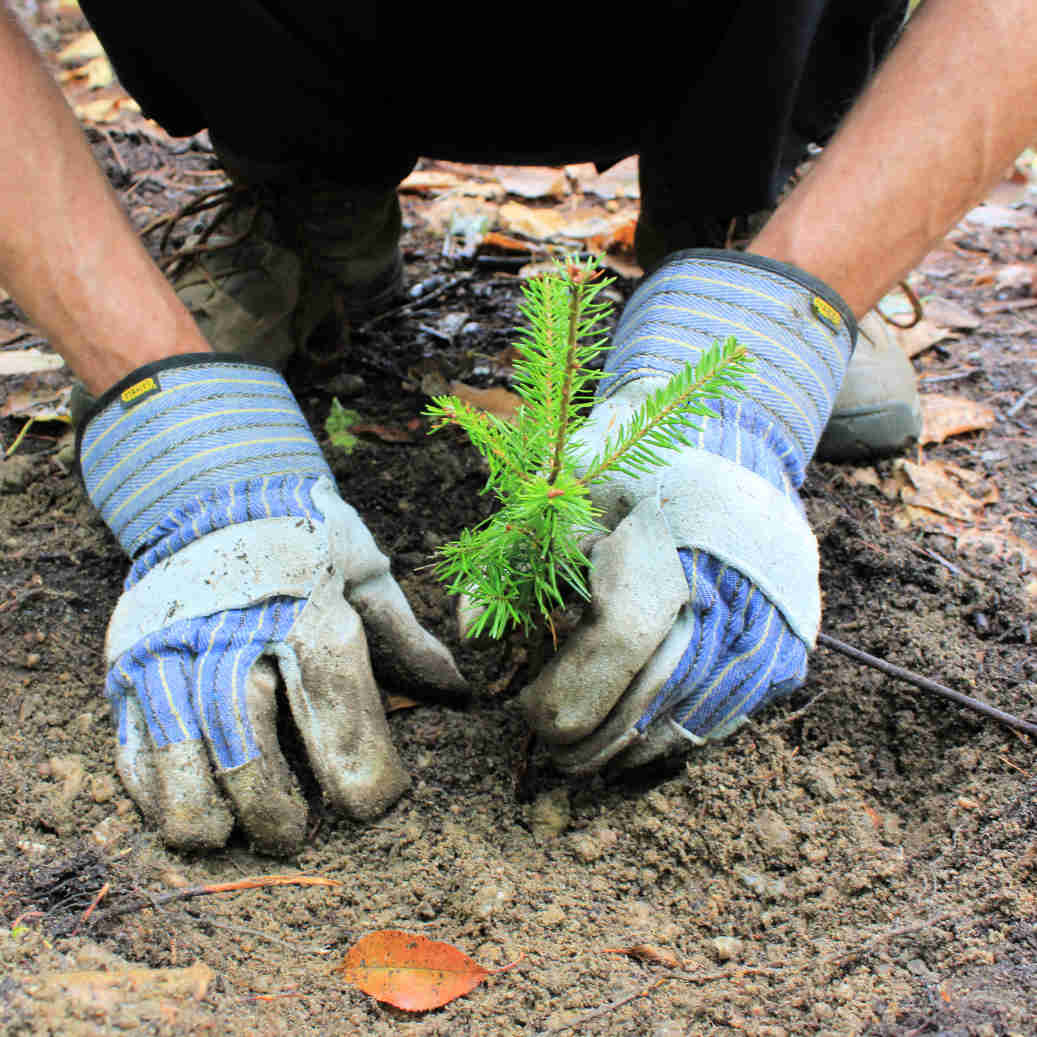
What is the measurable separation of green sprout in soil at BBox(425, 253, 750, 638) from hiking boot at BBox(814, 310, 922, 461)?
138 centimetres

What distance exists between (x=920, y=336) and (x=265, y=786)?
2.61m

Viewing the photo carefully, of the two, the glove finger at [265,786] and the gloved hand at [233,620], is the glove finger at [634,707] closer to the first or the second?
the gloved hand at [233,620]

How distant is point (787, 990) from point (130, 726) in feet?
3.62

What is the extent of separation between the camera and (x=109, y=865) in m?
1.39

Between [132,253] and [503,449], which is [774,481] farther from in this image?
[132,253]

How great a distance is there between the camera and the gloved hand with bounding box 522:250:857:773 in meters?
1.44

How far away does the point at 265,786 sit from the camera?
146 cm

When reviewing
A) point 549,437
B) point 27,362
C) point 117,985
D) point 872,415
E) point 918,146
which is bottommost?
point 27,362

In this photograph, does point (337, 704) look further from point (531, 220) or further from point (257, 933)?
point (531, 220)

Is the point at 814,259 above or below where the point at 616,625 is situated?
above

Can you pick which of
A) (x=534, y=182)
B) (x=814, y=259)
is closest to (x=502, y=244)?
(x=534, y=182)

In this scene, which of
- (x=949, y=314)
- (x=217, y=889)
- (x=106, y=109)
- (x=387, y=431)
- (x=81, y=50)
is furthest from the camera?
(x=81, y=50)

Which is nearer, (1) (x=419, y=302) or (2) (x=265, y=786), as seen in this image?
(2) (x=265, y=786)

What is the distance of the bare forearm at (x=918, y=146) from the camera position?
1.73 m
